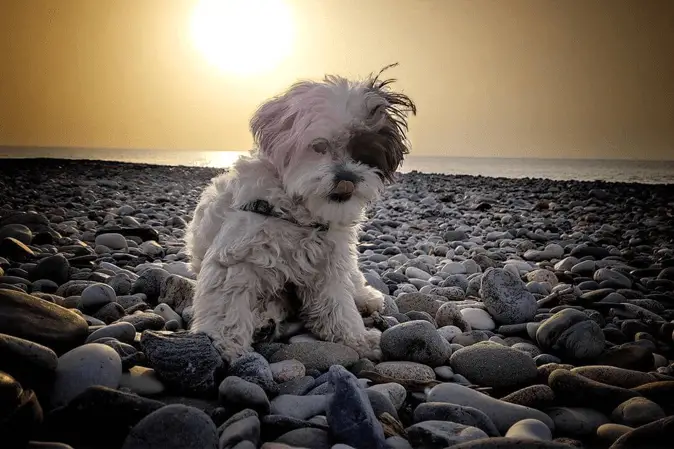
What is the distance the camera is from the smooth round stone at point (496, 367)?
2898 millimetres

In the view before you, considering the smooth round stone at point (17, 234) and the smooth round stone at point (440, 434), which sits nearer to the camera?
the smooth round stone at point (440, 434)

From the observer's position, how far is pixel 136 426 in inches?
75.0

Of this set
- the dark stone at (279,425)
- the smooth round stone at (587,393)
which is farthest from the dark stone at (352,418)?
the smooth round stone at (587,393)

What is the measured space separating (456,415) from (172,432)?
4.34 ft

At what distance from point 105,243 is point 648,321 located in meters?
6.16

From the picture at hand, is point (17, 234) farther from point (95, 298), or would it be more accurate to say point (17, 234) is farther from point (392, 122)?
point (392, 122)

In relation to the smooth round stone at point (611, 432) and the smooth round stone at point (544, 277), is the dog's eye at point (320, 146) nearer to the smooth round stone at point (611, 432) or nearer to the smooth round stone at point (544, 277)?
the smooth round stone at point (611, 432)

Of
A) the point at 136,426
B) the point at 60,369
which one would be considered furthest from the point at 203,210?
the point at 136,426

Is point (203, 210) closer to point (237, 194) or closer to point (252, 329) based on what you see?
point (237, 194)

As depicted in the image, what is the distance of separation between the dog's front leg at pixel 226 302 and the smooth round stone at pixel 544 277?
11.6 feet

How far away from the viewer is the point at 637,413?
95.0 inches

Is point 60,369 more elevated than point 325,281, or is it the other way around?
point 325,281

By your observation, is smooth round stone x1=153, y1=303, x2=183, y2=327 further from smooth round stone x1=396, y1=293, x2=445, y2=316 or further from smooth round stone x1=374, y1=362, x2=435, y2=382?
smooth round stone x1=396, y1=293, x2=445, y2=316

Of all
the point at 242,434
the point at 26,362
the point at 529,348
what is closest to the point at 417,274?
the point at 529,348
